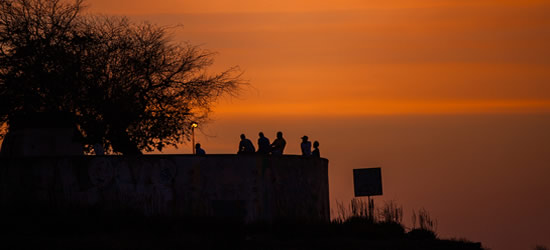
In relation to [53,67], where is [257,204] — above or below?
below

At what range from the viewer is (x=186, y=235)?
34875 millimetres

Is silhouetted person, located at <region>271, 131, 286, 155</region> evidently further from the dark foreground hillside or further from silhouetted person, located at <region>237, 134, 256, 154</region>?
the dark foreground hillside

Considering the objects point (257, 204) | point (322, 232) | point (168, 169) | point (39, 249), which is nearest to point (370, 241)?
point (322, 232)

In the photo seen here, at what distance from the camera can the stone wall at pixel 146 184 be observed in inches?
1523

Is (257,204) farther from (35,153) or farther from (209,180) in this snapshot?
(35,153)

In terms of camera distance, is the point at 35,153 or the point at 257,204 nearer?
the point at 257,204

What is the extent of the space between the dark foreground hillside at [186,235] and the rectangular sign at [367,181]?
156cm

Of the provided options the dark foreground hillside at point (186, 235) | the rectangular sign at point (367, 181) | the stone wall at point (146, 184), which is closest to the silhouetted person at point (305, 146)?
the rectangular sign at point (367, 181)

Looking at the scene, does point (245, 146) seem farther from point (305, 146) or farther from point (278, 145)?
point (305, 146)

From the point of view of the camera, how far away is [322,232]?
3822 centimetres

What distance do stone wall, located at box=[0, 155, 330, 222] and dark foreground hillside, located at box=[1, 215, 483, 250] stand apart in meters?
1.33

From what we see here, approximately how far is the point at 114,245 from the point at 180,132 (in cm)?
1647

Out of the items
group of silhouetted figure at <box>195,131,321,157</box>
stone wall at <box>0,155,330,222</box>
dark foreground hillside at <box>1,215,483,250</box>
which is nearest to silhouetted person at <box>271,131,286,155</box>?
group of silhouetted figure at <box>195,131,321,157</box>

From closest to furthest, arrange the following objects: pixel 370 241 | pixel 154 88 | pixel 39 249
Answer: pixel 39 249 < pixel 370 241 < pixel 154 88
